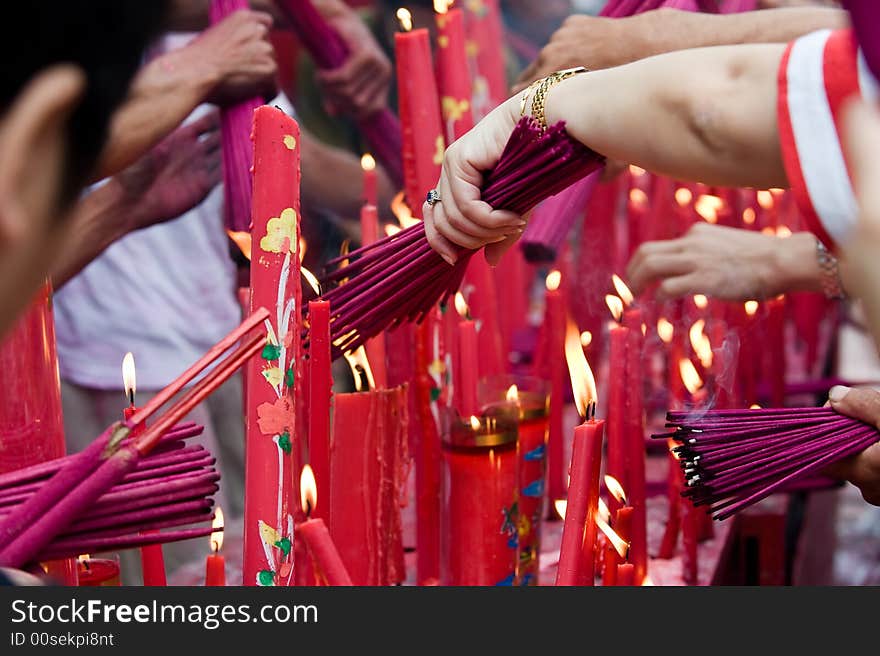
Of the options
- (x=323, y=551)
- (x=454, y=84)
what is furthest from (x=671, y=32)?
(x=323, y=551)

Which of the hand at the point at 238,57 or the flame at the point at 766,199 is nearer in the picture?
the hand at the point at 238,57

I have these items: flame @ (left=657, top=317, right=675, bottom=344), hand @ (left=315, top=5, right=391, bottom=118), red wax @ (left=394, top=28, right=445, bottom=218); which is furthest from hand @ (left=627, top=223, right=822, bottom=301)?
hand @ (left=315, top=5, right=391, bottom=118)

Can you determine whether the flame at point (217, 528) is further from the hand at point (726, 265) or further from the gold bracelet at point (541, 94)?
the hand at point (726, 265)

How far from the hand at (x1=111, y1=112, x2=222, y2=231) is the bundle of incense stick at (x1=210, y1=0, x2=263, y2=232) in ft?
0.83

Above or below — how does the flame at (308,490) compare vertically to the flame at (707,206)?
below

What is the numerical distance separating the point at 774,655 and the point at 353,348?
0.42 metres

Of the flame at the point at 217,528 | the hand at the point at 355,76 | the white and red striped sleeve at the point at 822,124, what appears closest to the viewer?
Answer: the white and red striped sleeve at the point at 822,124

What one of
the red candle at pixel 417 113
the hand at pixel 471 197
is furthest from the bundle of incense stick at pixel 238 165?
the hand at pixel 471 197

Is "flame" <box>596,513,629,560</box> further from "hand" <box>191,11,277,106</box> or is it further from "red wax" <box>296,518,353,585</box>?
"hand" <box>191,11,277,106</box>

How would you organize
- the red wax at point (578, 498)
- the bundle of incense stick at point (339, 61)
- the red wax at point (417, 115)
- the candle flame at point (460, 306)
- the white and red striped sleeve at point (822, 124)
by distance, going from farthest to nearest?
1. the bundle of incense stick at point (339, 61)
2. the red wax at point (417, 115)
3. the candle flame at point (460, 306)
4. the red wax at point (578, 498)
5. the white and red striped sleeve at point (822, 124)

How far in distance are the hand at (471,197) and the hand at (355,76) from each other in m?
0.83

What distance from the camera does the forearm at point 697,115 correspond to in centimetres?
68

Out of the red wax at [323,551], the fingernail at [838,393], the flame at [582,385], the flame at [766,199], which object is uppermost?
the flame at [766,199]

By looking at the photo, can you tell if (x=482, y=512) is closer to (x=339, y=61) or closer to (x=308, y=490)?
(x=308, y=490)
